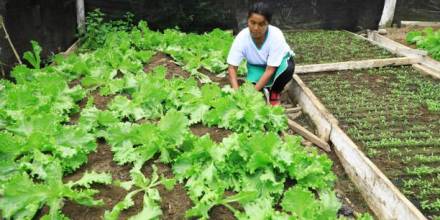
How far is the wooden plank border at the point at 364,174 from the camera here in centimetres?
321

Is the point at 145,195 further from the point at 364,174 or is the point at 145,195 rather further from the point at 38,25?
the point at 38,25

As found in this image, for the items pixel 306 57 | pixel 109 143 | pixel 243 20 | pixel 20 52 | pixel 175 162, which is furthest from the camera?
pixel 243 20

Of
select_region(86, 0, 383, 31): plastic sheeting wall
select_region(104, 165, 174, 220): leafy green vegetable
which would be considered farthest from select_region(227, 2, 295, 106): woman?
select_region(86, 0, 383, 31): plastic sheeting wall

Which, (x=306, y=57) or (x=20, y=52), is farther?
(x=306, y=57)

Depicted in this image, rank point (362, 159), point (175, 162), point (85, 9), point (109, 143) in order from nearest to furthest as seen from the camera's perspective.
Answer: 1. point (175, 162)
2. point (109, 143)
3. point (362, 159)
4. point (85, 9)

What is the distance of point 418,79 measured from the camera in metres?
5.84

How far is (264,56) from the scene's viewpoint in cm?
485

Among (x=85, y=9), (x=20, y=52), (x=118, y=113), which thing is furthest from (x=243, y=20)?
(x=118, y=113)

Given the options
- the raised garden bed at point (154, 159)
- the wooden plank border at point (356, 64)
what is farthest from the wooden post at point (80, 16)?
the wooden plank border at point (356, 64)

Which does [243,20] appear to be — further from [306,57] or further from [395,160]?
[395,160]

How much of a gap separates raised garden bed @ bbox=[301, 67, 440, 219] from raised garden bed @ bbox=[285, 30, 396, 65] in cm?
59

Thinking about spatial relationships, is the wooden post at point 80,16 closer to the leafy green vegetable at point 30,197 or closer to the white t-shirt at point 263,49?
the white t-shirt at point 263,49

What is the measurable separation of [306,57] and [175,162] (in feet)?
13.3

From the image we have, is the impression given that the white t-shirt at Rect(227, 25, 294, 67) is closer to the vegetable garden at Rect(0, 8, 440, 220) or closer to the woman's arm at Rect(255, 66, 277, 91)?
the woman's arm at Rect(255, 66, 277, 91)
